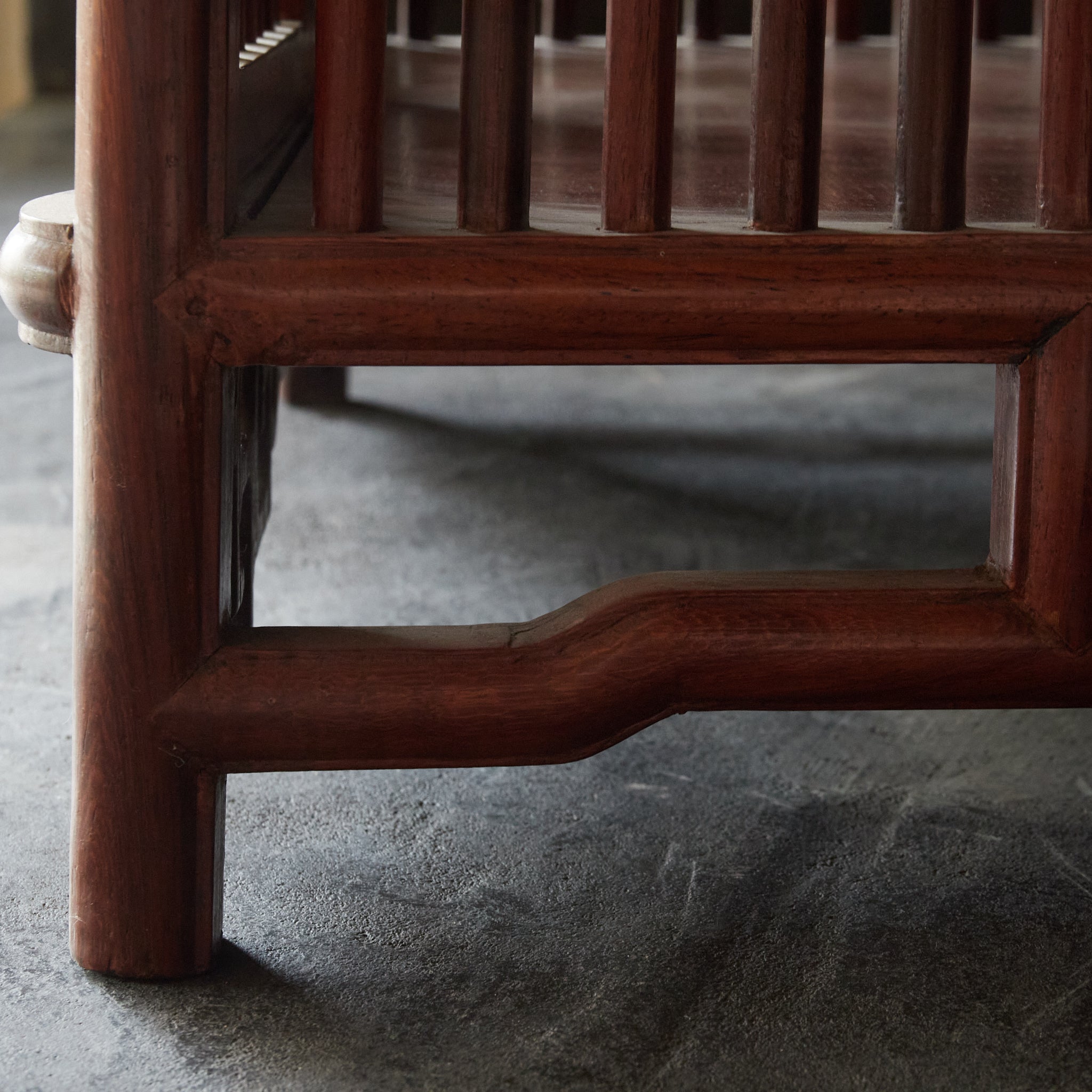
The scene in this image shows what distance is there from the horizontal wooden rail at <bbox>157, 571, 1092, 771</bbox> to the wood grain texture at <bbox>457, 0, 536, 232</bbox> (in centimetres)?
23

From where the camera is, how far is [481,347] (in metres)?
0.79

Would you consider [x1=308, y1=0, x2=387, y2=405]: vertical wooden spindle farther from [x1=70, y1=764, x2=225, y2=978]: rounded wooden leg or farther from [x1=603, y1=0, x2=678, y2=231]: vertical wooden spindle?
[x1=70, y1=764, x2=225, y2=978]: rounded wooden leg

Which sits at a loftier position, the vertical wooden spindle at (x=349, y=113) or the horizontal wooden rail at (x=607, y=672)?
the vertical wooden spindle at (x=349, y=113)

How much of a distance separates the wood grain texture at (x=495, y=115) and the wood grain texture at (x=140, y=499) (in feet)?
0.46

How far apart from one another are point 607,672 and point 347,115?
1.11 ft

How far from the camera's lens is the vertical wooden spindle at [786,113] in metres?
0.79

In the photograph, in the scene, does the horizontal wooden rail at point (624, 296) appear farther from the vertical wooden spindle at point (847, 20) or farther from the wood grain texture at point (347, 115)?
the vertical wooden spindle at point (847, 20)

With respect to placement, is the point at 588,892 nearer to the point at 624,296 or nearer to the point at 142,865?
the point at 142,865

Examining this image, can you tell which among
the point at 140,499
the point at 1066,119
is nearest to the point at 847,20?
the point at 1066,119

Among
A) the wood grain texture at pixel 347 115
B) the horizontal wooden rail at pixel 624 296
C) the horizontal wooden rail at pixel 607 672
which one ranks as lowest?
the horizontal wooden rail at pixel 607 672

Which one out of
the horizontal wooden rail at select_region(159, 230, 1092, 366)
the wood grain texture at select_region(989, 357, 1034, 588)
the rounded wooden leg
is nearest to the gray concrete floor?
the rounded wooden leg

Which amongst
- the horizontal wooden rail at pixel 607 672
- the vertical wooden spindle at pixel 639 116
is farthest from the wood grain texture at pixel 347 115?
the horizontal wooden rail at pixel 607 672

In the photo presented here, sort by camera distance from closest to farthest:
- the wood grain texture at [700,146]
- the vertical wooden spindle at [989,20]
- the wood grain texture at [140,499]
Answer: the wood grain texture at [140,499] → the wood grain texture at [700,146] → the vertical wooden spindle at [989,20]

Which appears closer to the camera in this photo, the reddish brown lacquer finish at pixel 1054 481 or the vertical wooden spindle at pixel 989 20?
the reddish brown lacquer finish at pixel 1054 481
